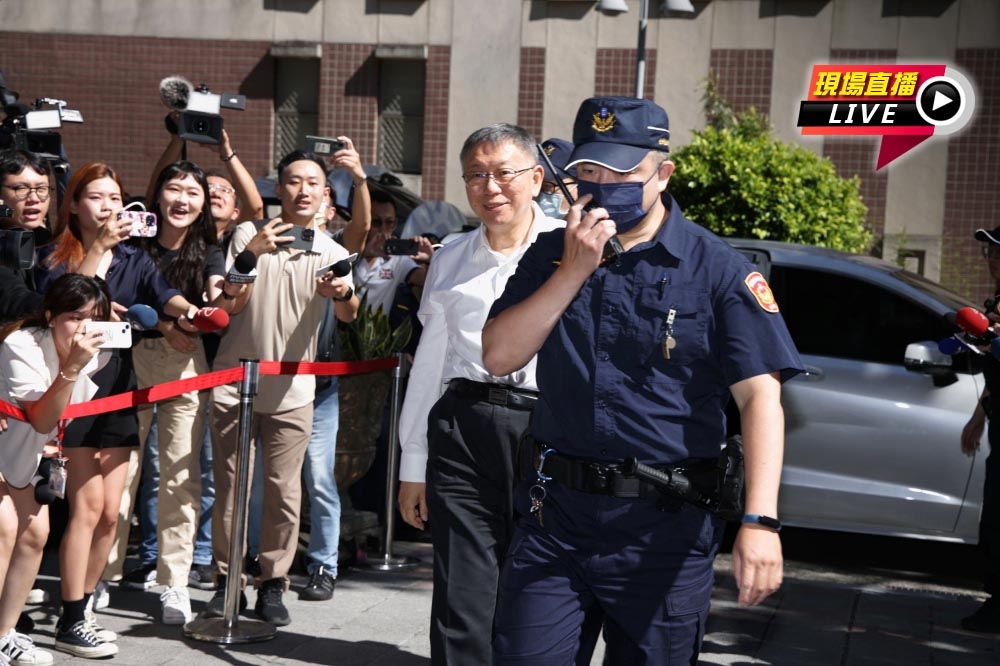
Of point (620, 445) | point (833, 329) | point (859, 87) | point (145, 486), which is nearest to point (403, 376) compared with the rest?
point (145, 486)

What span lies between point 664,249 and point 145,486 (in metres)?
4.14

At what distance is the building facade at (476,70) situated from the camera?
19594 millimetres

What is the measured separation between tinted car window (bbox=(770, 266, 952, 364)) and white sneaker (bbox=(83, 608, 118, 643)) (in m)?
4.01

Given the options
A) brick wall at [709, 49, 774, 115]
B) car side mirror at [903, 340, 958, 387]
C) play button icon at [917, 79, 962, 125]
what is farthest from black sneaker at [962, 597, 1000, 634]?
brick wall at [709, 49, 774, 115]

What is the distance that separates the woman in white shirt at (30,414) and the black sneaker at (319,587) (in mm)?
1438

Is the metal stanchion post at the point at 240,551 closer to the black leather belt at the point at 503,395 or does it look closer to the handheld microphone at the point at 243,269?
the handheld microphone at the point at 243,269

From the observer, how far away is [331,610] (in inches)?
239

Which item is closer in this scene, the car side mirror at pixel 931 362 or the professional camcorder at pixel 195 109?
the professional camcorder at pixel 195 109

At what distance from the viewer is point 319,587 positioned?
6254 mm

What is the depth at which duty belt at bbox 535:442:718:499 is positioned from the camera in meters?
3.13

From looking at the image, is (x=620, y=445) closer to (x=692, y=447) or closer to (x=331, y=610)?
(x=692, y=447)

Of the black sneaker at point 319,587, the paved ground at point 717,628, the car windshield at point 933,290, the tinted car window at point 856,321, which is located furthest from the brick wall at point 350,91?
the black sneaker at point 319,587

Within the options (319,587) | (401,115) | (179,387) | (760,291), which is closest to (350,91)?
(401,115)
